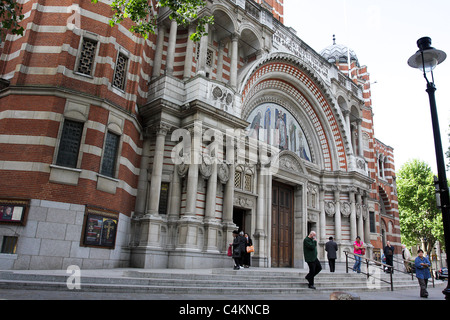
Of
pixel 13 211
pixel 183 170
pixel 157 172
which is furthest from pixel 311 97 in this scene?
pixel 13 211

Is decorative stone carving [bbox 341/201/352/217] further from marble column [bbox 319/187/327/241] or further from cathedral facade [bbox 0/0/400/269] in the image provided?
marble column [bbox 319/187/327/241]

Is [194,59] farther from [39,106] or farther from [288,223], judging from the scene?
[288,223]

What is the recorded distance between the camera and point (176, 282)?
326 inches

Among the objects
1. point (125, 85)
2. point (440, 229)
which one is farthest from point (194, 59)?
point (440, 229)

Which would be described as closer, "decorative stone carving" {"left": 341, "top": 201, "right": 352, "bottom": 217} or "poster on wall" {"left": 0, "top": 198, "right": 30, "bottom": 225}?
"poster on wall" {"left": 0, "top": 198, "right": 30, "bottom": 225}

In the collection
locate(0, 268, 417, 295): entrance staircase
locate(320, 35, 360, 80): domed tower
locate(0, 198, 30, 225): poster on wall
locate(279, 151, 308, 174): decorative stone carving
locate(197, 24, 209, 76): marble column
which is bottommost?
locate(0, 268, 417, 295): entrance staircase

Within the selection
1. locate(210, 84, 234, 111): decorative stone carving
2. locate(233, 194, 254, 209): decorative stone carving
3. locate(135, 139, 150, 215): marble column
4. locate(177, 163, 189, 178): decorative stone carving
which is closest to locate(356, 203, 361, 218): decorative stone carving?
locate(233, 194, 254, 209): decorative stone carving

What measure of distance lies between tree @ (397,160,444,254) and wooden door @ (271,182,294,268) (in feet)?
72.4

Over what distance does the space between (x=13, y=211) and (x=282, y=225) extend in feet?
43.9

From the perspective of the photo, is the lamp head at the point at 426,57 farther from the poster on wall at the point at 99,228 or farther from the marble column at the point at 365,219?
the marble column at the point at 365,219

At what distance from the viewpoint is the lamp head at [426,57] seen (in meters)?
7.79

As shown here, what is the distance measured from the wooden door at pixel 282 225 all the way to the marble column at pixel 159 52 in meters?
8.80

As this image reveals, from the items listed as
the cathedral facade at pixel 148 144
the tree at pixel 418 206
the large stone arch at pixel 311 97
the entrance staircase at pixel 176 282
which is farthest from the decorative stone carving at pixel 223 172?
the tree at pixel 418 206

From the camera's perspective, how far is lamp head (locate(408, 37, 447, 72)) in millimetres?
7785
